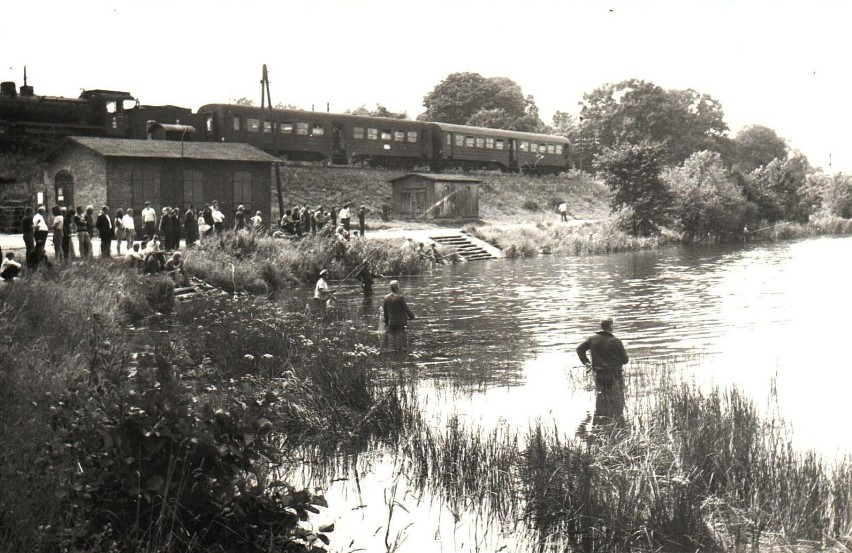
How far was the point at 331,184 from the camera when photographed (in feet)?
149

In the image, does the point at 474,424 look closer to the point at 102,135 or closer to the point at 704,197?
the point at 102,135

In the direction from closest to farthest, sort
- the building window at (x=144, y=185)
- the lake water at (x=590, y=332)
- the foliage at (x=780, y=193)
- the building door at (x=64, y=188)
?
the lake water at (x=590, y=332), the building window at (x=144, y=185), the building door at (x=64, y=188), the foliage at (x=780, y=193)

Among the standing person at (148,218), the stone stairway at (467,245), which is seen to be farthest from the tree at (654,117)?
the standing person at (148,218)

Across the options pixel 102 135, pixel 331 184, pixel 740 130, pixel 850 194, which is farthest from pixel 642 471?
pixel 740 130

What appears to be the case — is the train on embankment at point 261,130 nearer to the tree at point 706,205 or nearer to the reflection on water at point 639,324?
the tree at point 706,205

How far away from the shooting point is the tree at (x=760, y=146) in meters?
89.6

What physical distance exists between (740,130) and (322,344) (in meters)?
94.3

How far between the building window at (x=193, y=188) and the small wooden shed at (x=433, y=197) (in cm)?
1434

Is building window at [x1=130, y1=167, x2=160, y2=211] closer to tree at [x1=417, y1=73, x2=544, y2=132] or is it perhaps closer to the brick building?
the brick building

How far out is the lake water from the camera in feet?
29.9

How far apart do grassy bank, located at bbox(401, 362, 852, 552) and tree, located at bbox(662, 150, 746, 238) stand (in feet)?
140

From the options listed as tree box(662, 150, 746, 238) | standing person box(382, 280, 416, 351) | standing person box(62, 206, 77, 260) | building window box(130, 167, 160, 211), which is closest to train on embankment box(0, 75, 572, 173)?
building window box(130, 167, 160, 211)

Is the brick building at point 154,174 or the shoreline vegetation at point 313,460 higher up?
the brick building at point 154,174

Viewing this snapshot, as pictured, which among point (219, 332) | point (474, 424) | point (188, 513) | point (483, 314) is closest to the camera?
point (188, 513)
